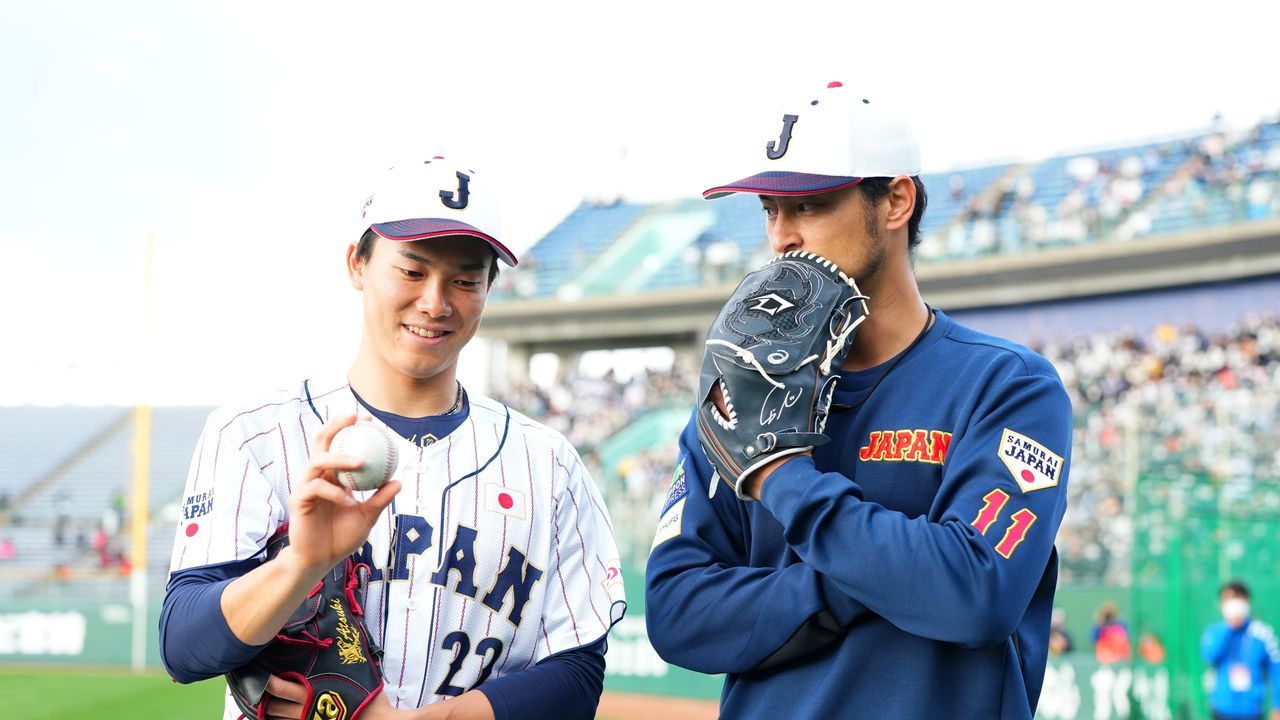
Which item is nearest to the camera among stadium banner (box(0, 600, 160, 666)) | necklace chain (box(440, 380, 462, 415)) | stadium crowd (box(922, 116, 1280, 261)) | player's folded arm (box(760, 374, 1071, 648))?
player's folded arm (box(760, 374, 1071, 648))

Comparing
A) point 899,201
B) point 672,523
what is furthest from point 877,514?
point 899,201

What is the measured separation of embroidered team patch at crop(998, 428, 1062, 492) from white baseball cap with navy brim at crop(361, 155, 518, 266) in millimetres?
1059

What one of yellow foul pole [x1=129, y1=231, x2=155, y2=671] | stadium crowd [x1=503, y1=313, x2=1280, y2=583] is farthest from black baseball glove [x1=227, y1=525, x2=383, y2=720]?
yellow foul pole [x1=129, y1=231, x2=155, y2=671]

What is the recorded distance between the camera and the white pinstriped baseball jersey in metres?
2.21

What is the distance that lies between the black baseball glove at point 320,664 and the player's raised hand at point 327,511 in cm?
24

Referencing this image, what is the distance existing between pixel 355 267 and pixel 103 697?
41.9ft

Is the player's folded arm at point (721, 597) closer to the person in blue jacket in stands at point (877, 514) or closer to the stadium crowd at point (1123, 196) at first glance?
the person in blue jacket in stands at point (877, 514)

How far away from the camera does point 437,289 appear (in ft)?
7.65

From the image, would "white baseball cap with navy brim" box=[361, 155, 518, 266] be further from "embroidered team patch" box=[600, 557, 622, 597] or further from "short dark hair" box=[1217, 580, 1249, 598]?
"short dark hair" box=[1217, 580, 1249, 598]

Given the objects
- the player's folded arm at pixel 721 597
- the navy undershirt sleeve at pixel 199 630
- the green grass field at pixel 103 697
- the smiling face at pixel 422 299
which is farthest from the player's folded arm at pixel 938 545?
the green grass field at pixel 103 697

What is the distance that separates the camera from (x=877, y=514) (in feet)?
6.44

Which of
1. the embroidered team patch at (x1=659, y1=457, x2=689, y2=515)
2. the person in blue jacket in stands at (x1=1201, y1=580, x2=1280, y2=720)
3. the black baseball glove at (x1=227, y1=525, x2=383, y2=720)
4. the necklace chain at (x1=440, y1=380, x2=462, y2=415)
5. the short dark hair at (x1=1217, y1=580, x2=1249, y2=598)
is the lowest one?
the person in blue jacket in stands at (x1=1201, y1=580, x2=1280, y2=720)

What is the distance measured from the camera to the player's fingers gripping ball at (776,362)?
6.58ft

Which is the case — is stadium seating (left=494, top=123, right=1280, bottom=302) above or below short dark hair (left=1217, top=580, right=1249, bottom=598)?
above
